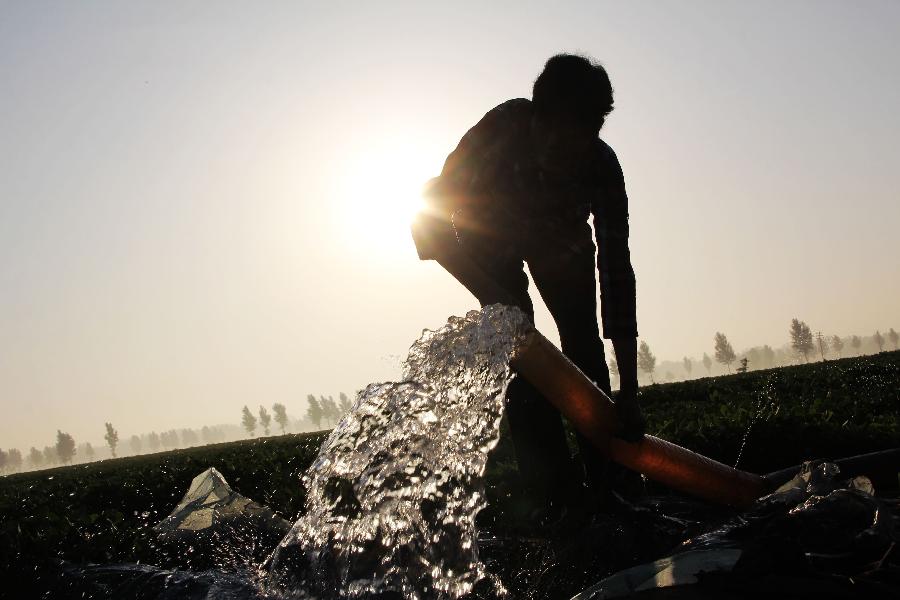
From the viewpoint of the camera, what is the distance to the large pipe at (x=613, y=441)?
2.53 m

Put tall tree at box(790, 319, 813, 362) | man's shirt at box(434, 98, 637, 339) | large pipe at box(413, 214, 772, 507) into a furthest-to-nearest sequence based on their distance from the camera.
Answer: tall tree at box(790, 319, 813, 362) < man's shirt at box(434, 98, 637, 339) < large pipe at box(413, 214, 772, 507)

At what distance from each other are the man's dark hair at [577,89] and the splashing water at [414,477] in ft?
3.16

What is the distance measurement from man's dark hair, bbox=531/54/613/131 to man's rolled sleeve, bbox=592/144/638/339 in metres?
0.47

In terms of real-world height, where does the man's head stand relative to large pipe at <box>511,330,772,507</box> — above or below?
above

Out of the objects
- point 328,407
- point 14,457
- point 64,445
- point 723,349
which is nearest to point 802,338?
point 723,349

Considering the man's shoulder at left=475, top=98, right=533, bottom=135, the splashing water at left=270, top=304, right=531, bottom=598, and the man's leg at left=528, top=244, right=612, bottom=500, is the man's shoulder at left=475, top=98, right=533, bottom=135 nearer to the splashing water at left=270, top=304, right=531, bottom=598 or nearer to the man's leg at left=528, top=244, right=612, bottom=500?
the man's leg at left=528, top=244, right=612, bottom=500

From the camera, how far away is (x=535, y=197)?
3217 mm

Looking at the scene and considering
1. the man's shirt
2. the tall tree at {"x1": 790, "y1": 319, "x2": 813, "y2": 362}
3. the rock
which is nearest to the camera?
the rock

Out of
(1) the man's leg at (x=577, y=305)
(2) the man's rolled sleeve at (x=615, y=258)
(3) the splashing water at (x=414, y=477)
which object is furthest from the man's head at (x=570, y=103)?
(3) the splashing water at (x=414, y=477)

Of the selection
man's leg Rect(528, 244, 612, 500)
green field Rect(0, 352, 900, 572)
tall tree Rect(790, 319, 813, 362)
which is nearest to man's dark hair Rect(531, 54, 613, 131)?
man's leg Rect(528, 244, 612, 500)

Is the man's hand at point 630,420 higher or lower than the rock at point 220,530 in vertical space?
higher

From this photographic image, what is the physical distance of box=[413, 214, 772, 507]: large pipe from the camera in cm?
253

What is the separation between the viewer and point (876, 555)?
1759 millimetres

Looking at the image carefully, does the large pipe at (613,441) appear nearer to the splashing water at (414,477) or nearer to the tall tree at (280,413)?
the splashing water at (414,477)
